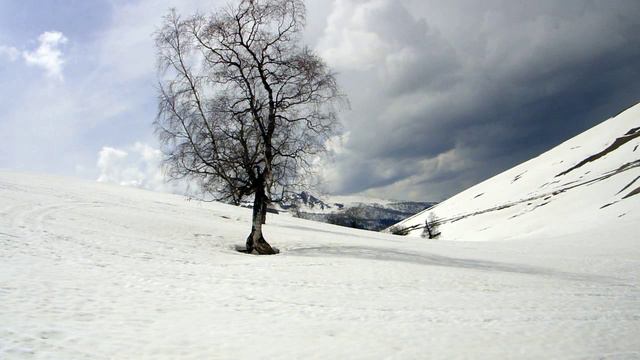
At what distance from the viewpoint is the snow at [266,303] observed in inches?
320

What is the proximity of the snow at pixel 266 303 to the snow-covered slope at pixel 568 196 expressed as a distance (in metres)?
35.4

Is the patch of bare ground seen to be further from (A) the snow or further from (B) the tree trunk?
(B) the tree trunk

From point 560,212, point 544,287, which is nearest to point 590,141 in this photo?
point 560,212

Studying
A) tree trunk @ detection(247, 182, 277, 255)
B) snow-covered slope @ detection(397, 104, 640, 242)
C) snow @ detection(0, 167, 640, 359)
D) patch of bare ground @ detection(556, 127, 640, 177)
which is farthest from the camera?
patch of bare ground @ detection(556, 127, 640, 177)

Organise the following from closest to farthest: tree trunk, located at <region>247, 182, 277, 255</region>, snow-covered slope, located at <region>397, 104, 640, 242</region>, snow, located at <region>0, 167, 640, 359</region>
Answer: snow, located at <region>0, 167, 640, 359</region>, tree trunk, located at <region>247, 182, 277, 255</region>, snow-covered slope, located at <region>397, 104, 640, 242</region>

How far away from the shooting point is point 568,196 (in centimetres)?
10569

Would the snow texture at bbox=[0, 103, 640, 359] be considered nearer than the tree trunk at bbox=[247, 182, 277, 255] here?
Yes

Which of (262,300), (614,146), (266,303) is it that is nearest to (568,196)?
(614,146)

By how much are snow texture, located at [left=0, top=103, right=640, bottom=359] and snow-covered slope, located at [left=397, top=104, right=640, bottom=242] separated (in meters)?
35.0

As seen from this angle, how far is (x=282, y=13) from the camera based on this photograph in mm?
21016

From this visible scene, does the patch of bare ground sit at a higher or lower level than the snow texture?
higher

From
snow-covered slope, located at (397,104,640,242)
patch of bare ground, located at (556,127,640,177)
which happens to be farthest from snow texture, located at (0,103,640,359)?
patch of bare ground, located at (556,127,640,177)

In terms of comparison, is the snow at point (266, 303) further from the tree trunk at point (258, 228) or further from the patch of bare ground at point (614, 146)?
the patch of bare ground at point (614, 146)

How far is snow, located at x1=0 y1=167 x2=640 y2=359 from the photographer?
26.7ft
